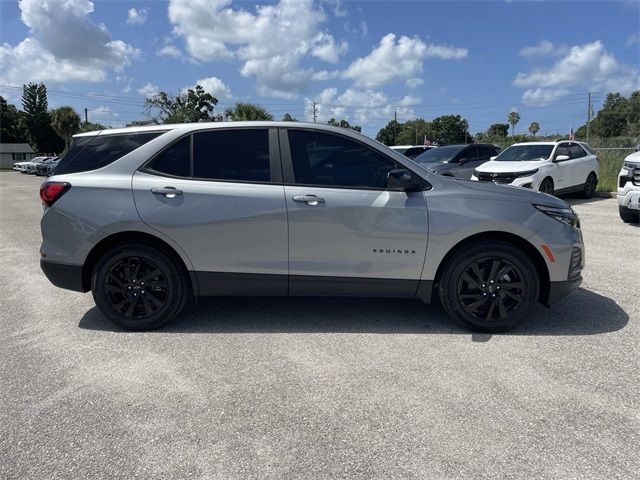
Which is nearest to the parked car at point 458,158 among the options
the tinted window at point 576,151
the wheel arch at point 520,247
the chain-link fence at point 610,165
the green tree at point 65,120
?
the tinted window at point 576,151

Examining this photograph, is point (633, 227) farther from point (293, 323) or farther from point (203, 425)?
point (203, 425)

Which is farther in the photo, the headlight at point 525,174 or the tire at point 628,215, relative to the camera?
the headlight at point 525,174

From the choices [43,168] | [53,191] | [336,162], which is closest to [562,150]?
[336,162]

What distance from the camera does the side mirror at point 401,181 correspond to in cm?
391

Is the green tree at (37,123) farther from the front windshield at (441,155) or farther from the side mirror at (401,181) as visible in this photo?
the side mirror at (401,181)

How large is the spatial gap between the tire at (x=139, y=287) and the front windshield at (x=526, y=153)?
422 inches

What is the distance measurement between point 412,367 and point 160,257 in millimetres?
2263

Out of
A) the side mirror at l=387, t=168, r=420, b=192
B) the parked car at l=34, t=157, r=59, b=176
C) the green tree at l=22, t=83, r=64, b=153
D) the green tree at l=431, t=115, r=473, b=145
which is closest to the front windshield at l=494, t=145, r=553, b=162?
the side mirror at l=387, t=168, r=420, b=192

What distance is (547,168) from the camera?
Answer: 1173 centimetres

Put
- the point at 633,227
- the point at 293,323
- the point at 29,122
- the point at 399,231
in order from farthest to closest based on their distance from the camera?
the point at 29,122 < the point at 633,227 < the point at 293,323 < the point at 399,231

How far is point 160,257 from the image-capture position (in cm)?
412

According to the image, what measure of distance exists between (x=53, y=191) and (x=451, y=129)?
345ft

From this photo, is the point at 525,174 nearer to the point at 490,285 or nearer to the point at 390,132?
the point at 490,285

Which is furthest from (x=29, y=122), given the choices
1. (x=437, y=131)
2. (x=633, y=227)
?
(x=633, y=227)
